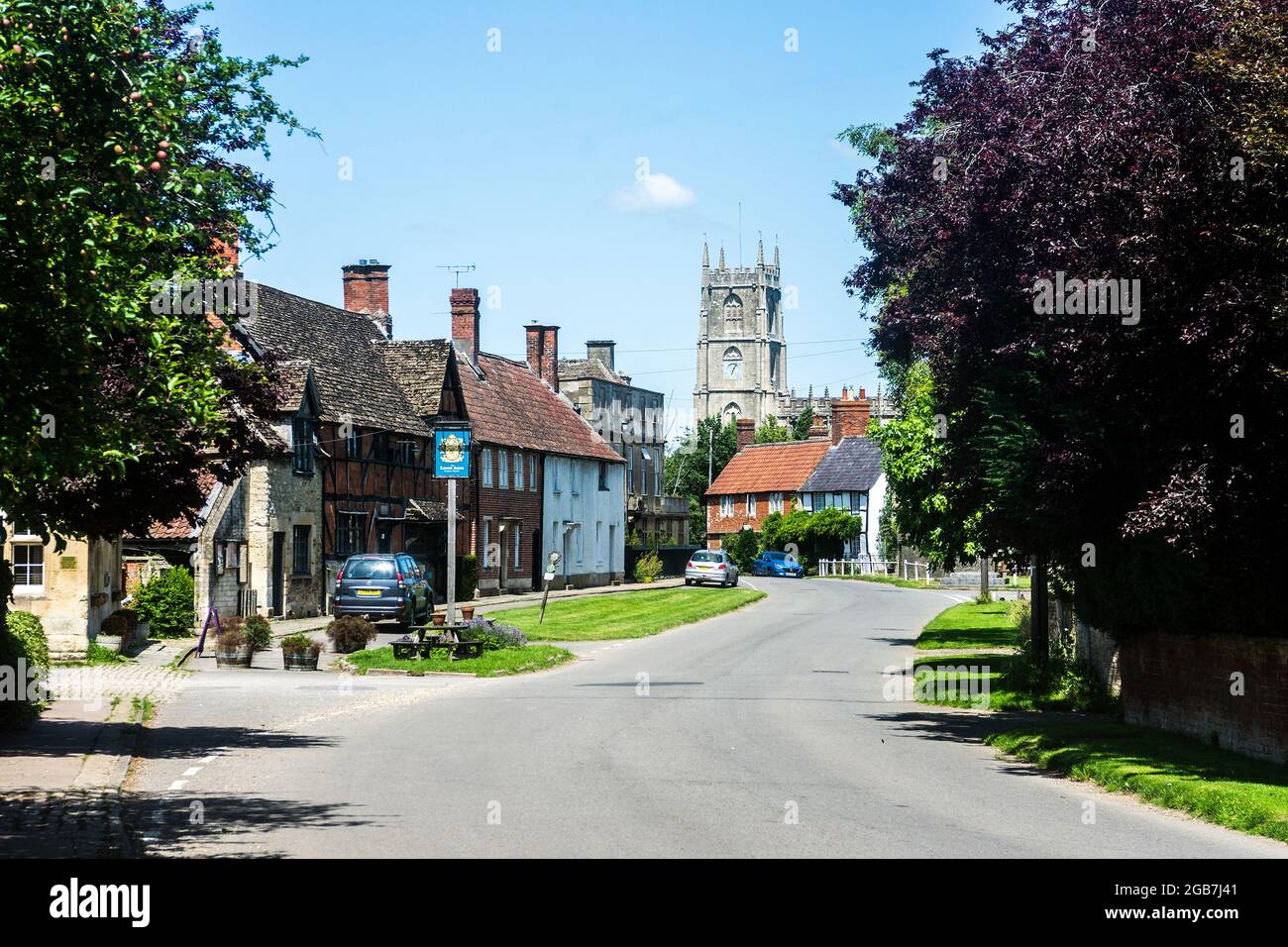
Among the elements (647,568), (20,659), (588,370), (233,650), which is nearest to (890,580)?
(647,568)

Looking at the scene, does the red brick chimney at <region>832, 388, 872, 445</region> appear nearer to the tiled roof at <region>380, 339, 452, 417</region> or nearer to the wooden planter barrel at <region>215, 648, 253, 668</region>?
the tiled roof at <region>380, 339, 452, 417</region>

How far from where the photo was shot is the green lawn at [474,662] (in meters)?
27.4

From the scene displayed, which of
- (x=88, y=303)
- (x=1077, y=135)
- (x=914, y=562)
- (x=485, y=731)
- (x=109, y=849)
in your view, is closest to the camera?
(x=109, y=849)

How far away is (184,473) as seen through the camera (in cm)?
1702

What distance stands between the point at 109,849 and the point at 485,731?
8.41 m

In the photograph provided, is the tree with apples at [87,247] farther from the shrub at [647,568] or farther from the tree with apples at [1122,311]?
the shrub at [647,568]

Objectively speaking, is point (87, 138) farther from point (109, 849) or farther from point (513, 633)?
point (513, 633)

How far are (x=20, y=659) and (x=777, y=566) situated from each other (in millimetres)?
71520

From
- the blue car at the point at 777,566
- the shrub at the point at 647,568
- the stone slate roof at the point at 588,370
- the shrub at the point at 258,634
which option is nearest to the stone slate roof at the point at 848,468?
the blue car at the point at 777,566

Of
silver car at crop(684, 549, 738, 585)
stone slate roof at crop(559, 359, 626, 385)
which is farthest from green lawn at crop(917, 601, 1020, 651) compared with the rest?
stone slate roof at crop(559, 359, 626, 385)

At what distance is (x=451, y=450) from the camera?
1163 inches

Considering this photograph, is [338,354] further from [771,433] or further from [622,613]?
[771,433]

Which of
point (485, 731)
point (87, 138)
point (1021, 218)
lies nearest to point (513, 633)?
point (485, 731)
